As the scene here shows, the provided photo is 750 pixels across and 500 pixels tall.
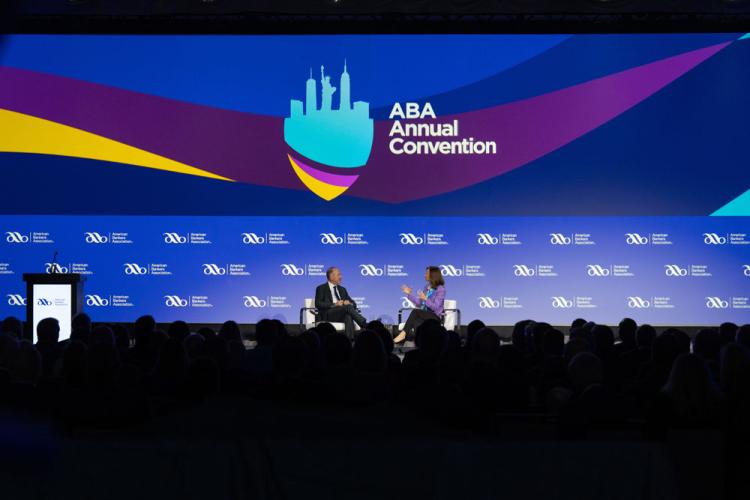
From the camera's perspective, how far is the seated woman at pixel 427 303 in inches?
372

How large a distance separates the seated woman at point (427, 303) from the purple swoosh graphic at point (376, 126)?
135 centimetres

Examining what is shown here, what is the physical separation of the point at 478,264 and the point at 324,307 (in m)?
2.23

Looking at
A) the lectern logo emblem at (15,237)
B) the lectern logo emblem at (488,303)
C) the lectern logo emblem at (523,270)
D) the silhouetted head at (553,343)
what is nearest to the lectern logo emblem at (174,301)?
the lectern logo emblem at (15,237)

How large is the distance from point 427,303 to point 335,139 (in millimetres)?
2590

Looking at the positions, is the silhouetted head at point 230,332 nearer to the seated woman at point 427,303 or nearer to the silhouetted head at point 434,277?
the seated woman at point 427,303

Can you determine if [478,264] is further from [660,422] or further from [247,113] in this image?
[660,422]

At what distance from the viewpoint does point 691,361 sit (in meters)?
3.17

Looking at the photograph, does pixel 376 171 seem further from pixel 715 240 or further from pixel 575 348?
pixel 575 348

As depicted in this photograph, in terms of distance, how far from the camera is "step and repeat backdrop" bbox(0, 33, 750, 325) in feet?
34.4

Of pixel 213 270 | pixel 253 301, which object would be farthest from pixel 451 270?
pixel 213 270

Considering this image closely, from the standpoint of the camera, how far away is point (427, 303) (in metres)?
9.57

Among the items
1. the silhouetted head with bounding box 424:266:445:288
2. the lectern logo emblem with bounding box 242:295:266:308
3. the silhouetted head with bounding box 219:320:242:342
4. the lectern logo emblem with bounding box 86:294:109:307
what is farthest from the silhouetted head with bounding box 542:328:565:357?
the lectern logo emblem with bounding box 86:294:109:307

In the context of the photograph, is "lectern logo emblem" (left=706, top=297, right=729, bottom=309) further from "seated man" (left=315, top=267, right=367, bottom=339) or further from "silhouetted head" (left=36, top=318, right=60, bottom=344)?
"silhouetted head" (left=36, top=318, right=60, bottom=344)
